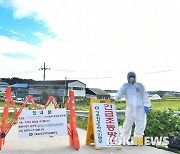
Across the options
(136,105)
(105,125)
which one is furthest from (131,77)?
(105,125)

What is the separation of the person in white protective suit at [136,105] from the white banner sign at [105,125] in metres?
0.47

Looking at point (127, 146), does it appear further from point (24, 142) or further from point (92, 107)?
point (24, 142)

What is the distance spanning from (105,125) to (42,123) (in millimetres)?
1577

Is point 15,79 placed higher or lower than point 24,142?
higher

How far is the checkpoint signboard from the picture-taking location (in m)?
8.82

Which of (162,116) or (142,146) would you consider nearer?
(142,146)

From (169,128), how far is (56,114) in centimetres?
380

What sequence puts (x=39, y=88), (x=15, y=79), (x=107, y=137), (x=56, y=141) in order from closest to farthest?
(x=107, y=137) < (x=56, y=141) < (x=39, y=88) < (x=15, y=79)

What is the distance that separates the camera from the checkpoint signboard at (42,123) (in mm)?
8820

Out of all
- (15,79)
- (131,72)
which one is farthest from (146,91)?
(15,79)

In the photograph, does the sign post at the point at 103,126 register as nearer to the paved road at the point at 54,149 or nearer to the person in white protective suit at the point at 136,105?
the paved road at the point at 54,149

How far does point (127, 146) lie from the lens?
29.6 feet

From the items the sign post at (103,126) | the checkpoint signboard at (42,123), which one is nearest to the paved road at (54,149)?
the sign post at (103,126)

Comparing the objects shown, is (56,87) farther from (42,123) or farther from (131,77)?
(42,123)
